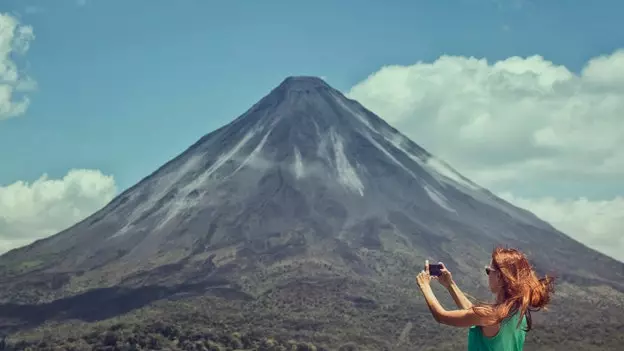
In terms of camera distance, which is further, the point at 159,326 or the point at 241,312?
the point at 241,312

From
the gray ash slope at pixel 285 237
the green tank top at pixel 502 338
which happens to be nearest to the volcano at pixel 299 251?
the gray ash slope at pixel 285 237

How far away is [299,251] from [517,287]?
472 feet

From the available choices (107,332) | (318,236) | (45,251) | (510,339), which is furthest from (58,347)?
(510,339)

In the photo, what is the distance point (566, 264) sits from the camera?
160125 mm

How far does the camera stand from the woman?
5.50m

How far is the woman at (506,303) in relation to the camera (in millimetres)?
5496

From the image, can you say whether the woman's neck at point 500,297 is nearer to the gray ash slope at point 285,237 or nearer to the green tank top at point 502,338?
the green tank top at point 502,338

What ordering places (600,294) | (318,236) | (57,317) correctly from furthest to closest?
(318,236), (600,294), (57,317)

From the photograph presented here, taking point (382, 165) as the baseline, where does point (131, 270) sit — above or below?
below

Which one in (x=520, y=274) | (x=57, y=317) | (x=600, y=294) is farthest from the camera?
(x=600, y=294)

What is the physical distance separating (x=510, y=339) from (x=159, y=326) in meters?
99.5

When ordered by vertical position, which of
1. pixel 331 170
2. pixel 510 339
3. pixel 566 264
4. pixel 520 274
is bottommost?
pixel 510 339

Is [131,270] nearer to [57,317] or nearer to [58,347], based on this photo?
[57,317]

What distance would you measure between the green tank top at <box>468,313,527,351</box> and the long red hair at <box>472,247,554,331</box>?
0.05m
